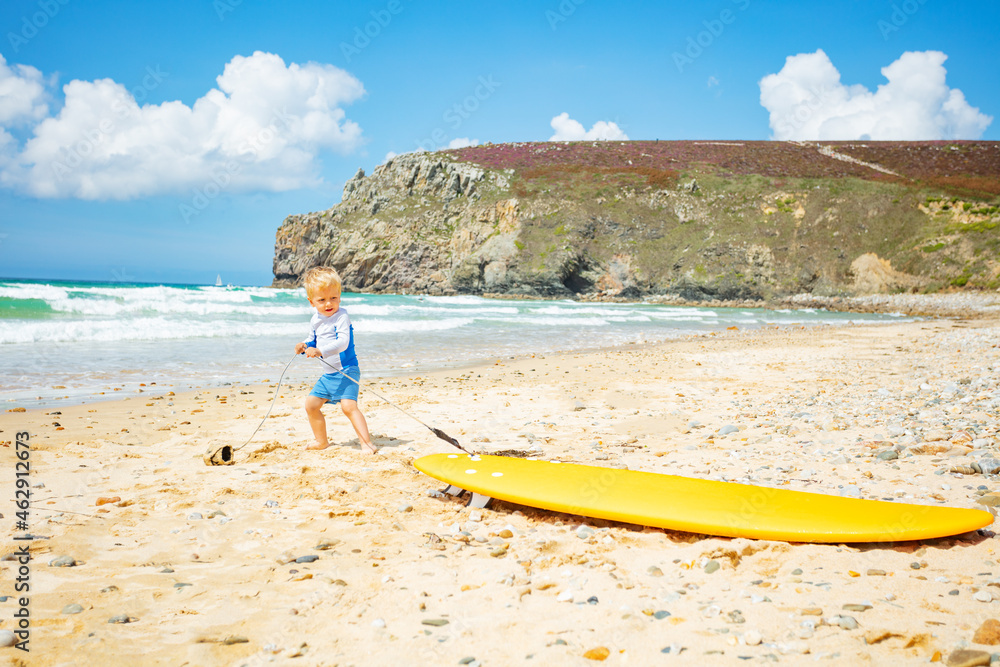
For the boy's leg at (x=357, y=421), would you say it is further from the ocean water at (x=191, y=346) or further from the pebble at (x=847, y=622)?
the ocean water at (x=191, y=346)

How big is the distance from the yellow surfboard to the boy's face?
1425 mm

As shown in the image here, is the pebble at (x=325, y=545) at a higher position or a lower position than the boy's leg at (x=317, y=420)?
lower

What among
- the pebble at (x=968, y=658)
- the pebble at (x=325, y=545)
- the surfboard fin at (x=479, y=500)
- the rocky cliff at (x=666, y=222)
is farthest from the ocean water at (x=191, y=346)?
the rocky cliff at (x=666, y=222)

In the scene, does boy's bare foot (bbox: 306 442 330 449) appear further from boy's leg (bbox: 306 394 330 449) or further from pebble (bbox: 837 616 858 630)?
pebble (bbox: 837 616 858 630)

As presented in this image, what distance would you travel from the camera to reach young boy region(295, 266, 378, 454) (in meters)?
4.18

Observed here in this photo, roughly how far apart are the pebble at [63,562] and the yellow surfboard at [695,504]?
71.4 inches

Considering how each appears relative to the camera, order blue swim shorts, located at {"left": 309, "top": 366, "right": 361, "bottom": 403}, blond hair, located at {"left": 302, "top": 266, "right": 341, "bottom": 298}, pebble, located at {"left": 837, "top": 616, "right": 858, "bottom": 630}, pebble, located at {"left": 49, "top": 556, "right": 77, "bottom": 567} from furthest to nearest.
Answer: blue swim shorts, located at {"left": 309, "top": 366, "right": 361, "bottom": 403}
blond hair, located at {"left": 302, "top": 266, "right": 341, "bottom": 298}
pebble, located at {"left": 49, "top": 556, "right": 77, "bottom": 567}
pebble, located at {"left": 837, "top": 616, "right": 858, "bottom": 630}

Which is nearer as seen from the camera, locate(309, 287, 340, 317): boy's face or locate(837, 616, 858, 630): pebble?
locate(837, 616, 858, 630): pebble

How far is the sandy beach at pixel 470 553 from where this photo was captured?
189 centimetres

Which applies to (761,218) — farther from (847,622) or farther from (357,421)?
(847,622)

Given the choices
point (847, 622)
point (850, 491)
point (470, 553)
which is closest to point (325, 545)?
point (470, 553)

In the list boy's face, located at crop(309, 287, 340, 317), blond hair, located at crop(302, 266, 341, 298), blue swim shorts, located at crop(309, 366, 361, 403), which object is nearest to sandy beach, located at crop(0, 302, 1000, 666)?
blue swim shorts, located at crop(309, 366, 361, 403)

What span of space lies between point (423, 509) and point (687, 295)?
3836 centimetres

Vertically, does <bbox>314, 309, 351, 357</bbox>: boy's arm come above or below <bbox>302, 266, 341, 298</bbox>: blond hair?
below
